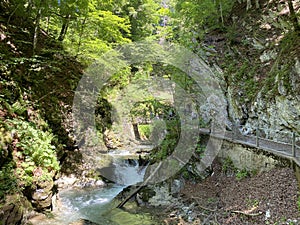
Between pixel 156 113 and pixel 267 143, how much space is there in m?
7.50

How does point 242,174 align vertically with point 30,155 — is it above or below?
below

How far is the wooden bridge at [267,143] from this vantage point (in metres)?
6.42

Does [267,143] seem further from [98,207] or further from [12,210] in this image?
[12,210]

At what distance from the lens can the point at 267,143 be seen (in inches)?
309

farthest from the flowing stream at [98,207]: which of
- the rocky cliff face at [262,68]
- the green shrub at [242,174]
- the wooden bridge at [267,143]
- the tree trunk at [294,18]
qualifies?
the tree trunk at [294,18]

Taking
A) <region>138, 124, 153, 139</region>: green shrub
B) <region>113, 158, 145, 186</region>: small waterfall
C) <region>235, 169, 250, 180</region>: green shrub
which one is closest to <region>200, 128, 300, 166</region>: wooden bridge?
<region>235, 169, 250, 180</region>: green shrub

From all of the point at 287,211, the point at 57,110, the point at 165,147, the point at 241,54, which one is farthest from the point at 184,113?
the point at 287,211

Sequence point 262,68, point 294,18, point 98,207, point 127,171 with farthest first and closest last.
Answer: point 127,171 < point 262,68 < point 294,18 < point 98,207

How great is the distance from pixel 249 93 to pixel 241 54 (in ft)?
9.40

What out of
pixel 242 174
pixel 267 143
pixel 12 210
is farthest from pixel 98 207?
pixel 267 143

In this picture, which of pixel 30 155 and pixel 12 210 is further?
pixel 30 155

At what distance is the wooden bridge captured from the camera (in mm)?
6418

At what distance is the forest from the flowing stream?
0.06m

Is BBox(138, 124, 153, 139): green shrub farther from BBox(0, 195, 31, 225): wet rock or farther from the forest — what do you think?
BBox(0, 195, 31, 225): wet rock
